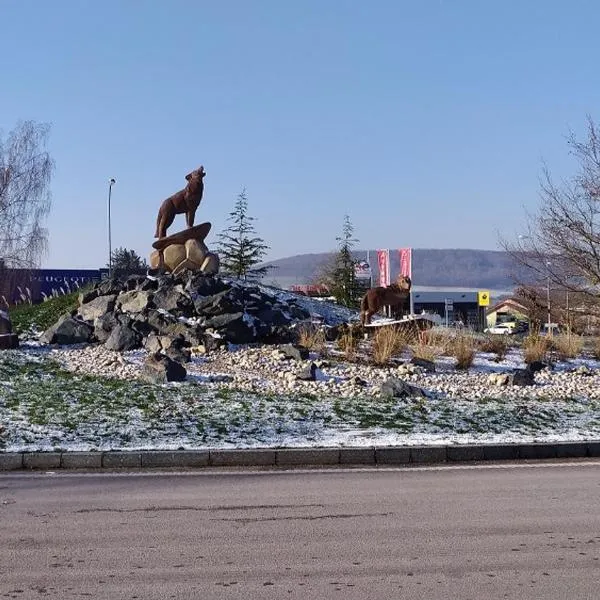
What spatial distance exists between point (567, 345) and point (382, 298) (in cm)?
414

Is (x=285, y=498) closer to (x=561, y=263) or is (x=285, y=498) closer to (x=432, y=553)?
(x=432, y=553)

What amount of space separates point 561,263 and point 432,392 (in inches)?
326

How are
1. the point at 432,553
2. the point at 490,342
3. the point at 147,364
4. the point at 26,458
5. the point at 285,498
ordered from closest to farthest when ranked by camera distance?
the point at 432,553
the point at 285,498
the point at 26,458
the point at 147,364
the point at 490,342

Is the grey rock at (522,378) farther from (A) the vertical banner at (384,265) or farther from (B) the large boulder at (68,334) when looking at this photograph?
(A) the vertical banner at (384,265)

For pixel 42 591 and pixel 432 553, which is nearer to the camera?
pixel 42 591

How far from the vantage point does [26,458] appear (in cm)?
993

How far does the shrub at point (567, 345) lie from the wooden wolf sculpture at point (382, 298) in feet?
11.6

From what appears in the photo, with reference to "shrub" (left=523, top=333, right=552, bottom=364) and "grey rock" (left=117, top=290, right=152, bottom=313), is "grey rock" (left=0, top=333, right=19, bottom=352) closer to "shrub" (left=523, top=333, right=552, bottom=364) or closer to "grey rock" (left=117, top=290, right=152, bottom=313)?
"grey rock" (left=117, top=290, right=152, bottom=313)

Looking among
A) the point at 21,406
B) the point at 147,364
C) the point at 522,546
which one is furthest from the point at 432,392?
the point at 522,546

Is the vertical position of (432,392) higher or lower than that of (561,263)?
lower

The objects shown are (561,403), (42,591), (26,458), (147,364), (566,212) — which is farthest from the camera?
(566,212)

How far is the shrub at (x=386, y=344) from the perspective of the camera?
53.5ft

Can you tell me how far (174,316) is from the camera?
19.0 metres

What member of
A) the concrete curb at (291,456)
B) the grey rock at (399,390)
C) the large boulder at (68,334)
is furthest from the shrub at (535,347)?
the large boulder at (68,334)
